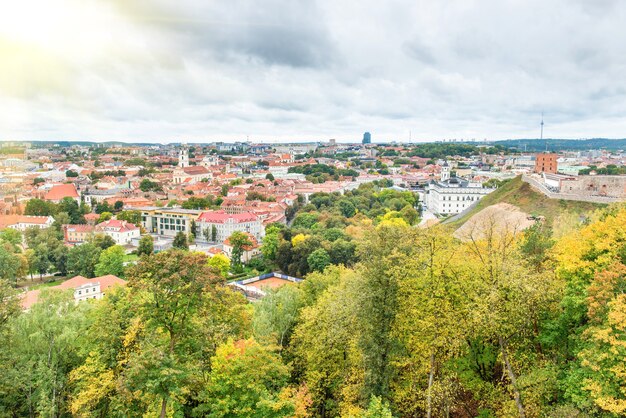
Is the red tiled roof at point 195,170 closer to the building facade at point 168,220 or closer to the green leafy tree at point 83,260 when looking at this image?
the building facade at point 168,220

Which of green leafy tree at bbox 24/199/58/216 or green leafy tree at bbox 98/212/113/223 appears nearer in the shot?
green leafy tree at bbox 24/199/58/216

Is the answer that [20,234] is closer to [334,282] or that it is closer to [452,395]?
[334,282]

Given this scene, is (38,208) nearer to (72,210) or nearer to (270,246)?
(72,210)

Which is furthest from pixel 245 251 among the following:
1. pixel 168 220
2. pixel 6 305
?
pixel 6 305

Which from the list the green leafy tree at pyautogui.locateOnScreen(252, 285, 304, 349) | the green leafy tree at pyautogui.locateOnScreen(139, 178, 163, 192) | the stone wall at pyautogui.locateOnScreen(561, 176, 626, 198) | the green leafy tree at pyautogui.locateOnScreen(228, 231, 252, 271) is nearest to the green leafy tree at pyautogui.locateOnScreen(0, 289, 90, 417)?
the green leafy tree at pyautogui.locateOnScreen(252, 285, 304, 349)

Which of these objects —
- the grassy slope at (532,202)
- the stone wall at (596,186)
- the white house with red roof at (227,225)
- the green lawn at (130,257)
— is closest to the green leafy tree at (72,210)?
the green lawn at (130,257)

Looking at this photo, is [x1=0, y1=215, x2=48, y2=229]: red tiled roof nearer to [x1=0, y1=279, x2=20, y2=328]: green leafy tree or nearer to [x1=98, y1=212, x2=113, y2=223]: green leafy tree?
[x1=98, y1=212, x2=113, y2=223]: green leafy tree
